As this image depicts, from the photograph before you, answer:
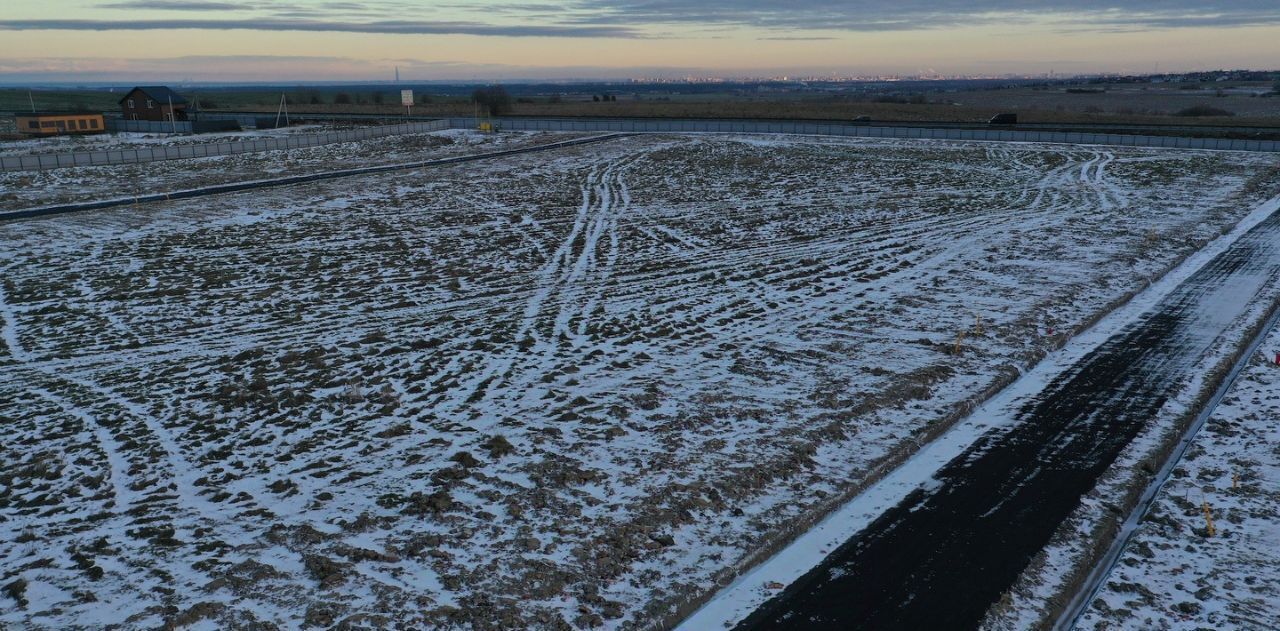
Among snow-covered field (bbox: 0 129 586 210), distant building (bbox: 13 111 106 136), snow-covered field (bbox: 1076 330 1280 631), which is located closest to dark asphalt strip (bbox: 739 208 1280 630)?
snow-covered field (bbox: 1076 330 1280 631)

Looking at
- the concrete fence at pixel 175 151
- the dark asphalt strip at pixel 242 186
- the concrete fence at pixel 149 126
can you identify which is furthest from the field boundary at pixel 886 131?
the concrete fence at pixel 149 126

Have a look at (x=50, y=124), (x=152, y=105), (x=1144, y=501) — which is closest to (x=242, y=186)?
(x=1144, y=501)

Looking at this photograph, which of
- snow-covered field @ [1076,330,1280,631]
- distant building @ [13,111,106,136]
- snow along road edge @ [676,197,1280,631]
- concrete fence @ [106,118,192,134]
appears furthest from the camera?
concrete fence @ [106,118,192,134]

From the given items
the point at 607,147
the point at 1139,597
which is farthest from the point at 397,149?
the point at 1139,597

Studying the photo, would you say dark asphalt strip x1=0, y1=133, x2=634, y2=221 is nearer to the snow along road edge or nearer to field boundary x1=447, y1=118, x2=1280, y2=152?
field boundary x1=447, y1=118, x2=1280, y2=152

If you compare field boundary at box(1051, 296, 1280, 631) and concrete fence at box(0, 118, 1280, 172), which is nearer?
field boundary at box(1051, 296, 1280, 631)

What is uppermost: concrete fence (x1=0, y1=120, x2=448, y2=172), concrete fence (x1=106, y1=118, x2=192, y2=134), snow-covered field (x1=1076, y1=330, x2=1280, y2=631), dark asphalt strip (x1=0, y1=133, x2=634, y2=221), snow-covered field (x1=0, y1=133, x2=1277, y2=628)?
concrete fence (x1=106, y1=118, x2=192, y2=134)

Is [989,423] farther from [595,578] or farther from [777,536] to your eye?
[595,578]
